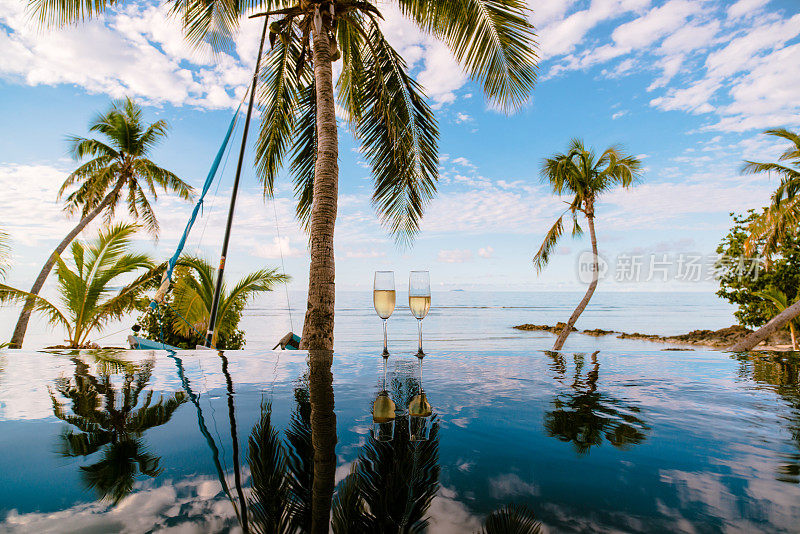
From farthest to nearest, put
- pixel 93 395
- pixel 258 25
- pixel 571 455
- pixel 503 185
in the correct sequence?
1. pixel 503 185
2. pixel 258 25
3. pixel 93 395
4. pixel 571 455

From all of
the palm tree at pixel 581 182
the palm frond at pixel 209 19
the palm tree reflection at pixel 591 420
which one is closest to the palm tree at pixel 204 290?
the palm frond at pixel 209 19

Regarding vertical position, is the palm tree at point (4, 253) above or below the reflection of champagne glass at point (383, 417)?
above

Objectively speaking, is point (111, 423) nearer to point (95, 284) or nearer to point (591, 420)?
point (591, 420)

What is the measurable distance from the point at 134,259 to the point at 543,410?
829cm

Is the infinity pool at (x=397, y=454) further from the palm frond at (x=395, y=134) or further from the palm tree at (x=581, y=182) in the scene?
the palm tree at (x=581, y=182)

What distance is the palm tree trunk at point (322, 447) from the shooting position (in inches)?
14.6

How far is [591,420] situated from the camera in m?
0.68

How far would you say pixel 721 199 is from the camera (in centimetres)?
3403

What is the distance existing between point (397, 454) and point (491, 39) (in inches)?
207

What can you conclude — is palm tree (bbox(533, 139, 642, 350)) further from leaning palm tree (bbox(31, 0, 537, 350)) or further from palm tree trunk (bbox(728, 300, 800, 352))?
leaning palm tree (bbox(31, 0, 537, 350))

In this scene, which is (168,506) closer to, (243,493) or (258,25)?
(243,493)

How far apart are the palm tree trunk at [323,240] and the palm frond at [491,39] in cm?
187

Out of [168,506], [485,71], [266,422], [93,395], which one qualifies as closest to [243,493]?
[168,506]

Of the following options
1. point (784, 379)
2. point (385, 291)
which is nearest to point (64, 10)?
point (385, 291)
